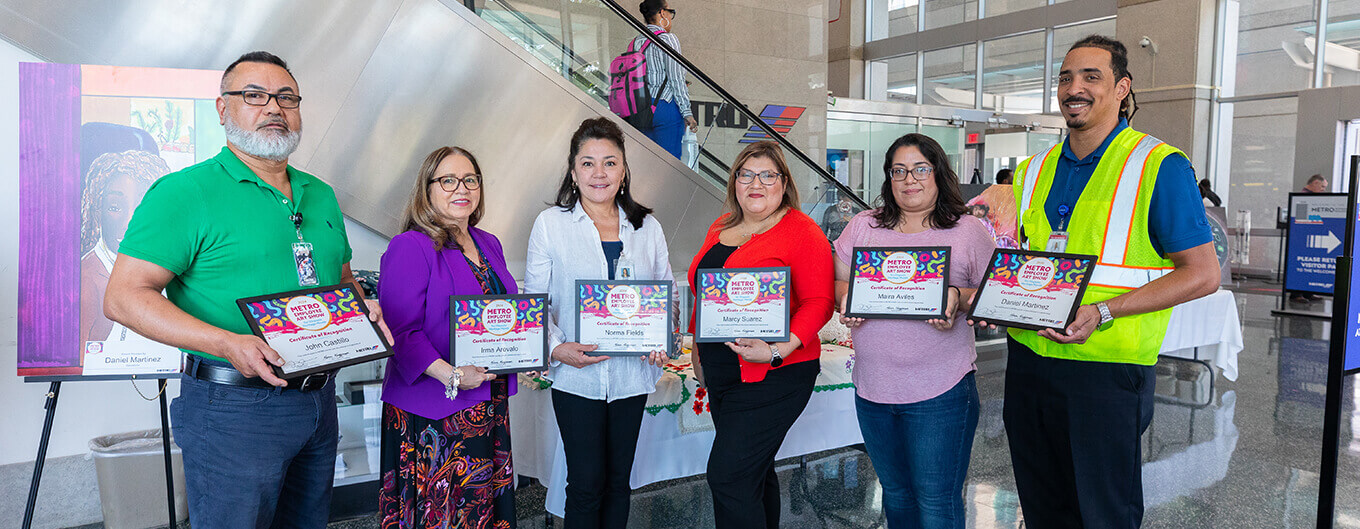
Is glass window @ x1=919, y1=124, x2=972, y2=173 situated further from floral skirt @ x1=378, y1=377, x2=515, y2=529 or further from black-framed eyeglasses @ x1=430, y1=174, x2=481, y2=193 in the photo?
floral skirt @ x1=378, y1=377, x2=515, y2=529

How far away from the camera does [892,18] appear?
59.3ft

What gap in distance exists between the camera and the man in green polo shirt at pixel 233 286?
171cm

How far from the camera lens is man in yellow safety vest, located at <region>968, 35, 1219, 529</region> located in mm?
1964

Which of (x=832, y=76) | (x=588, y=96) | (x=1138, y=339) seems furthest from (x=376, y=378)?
(x=832, y=76)

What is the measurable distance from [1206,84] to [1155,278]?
45.0 feet

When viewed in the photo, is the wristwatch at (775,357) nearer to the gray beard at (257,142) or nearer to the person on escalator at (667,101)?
the gray beard at (257,142)

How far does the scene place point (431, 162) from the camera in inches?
89.3

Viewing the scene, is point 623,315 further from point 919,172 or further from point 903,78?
point 903,78

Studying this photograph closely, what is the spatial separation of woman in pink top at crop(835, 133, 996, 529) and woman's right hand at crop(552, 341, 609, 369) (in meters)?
0.80

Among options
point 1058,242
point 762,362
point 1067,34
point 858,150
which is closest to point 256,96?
point 762,362

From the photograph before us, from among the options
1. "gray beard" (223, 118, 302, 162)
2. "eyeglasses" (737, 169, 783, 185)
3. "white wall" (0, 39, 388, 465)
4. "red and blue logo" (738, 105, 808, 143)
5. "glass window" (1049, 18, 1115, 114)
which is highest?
"glass window" (1049, 18, 1115, 114)

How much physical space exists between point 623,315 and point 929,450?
3.28 feet

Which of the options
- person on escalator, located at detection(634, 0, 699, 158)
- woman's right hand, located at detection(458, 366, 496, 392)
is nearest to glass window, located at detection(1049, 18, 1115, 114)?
Answer: person on escalator, located at detection(634, 0, 699, 158)

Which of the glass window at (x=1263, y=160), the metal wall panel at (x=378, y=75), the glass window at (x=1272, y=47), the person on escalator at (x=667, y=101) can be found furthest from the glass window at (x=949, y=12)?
the metal wall panel at (x=378, y=75)
